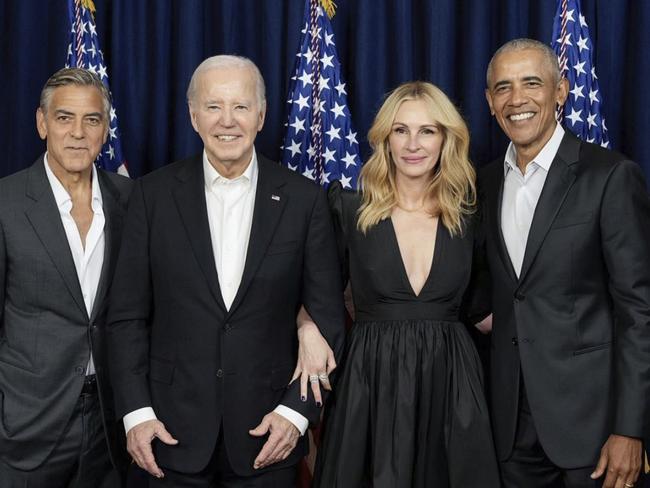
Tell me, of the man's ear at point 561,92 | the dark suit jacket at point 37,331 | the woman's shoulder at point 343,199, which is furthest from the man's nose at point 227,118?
the man's ear at point 561,92

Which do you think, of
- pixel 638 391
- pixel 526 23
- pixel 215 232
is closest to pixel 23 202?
pixel 215 232

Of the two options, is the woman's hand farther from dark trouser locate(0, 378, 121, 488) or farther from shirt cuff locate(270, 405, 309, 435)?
dark trouser locate(0, 378, 121, 488)

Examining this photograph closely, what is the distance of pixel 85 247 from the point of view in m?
2.64

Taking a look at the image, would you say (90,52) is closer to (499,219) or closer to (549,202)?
(499,219)

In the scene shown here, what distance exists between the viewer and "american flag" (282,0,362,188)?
3.48 metres

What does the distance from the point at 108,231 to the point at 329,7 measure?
1431 millimetres

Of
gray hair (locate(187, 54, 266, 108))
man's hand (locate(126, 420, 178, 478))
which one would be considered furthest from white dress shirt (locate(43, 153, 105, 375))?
gray hair (locate(187, 54, 266, 108))

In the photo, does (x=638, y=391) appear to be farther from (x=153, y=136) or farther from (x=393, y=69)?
(x=153, y=136)

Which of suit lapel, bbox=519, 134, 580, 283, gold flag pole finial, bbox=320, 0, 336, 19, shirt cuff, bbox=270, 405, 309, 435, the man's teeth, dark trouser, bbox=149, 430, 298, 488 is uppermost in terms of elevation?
gold flag pole finial, bbox=320, 0, 336, 19

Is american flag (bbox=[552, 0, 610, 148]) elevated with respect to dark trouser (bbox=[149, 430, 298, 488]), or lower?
elevated

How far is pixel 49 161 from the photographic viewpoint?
272 centimetres

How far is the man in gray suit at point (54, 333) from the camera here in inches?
100

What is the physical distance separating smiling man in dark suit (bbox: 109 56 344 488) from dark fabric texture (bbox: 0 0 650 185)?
1.12 meters

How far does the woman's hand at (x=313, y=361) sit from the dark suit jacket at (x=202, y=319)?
27 millimetres
